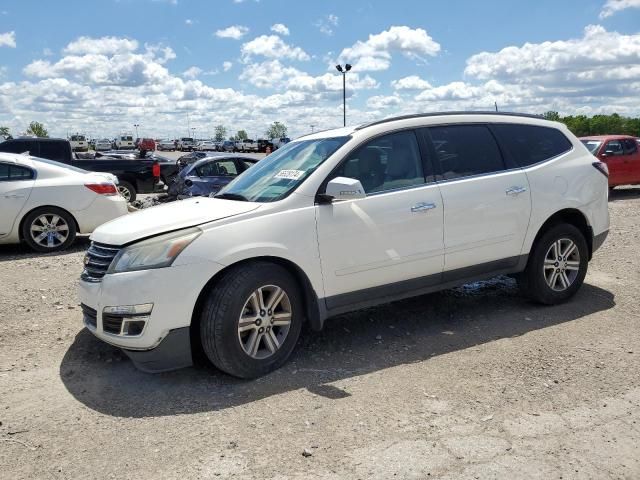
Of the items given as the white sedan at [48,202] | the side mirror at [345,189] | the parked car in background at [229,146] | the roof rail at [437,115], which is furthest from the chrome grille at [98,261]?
the parked car in background at [229,146]

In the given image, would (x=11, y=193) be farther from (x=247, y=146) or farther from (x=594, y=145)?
(x=247, y=146)

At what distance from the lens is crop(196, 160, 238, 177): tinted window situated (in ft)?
42.1

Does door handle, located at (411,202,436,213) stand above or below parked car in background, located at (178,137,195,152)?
below

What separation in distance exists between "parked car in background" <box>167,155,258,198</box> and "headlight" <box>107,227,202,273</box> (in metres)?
8.61

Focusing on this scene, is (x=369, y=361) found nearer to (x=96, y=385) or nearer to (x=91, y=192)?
(x=96, y=385)

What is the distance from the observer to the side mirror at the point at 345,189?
156 inches

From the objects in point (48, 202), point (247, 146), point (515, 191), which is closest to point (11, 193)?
Answer: point (48, 202)

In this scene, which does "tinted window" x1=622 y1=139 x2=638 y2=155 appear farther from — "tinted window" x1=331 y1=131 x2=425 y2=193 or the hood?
the hood

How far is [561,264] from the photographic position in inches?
212

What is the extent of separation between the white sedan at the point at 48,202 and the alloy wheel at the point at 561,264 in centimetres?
623

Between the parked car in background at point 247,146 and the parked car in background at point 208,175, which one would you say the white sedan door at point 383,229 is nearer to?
the parked car in background at point 208,175

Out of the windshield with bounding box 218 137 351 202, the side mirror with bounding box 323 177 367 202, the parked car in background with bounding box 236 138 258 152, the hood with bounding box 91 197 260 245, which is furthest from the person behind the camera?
the parked car in background with bounding box 236 138 258 152

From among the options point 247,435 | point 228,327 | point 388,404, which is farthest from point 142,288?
point 388,404

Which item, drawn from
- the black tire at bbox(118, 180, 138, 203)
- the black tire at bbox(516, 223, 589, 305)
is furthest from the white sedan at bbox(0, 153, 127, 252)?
the black tire at bbox(516, 223, 589, 305)
